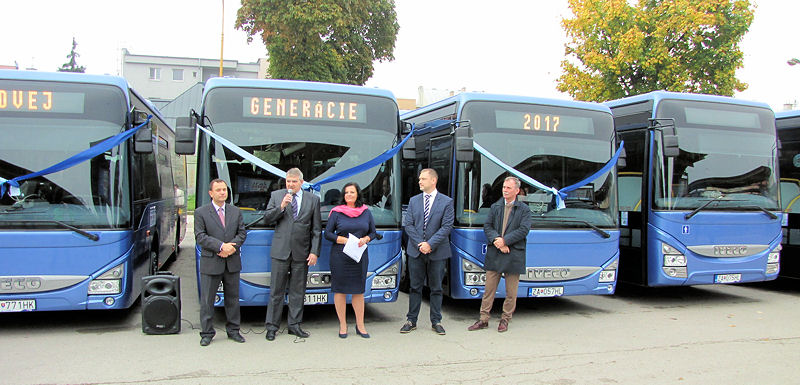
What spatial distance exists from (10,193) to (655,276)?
839 centimetres

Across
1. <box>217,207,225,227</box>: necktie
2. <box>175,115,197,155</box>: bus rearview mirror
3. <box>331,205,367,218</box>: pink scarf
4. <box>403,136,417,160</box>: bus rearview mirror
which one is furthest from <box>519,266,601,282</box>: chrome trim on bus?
<box>175,115,197,155</box>: bus rearview mirror

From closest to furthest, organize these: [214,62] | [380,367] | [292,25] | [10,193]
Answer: [380,367] < [10,193] < [292,25] < [214,62]

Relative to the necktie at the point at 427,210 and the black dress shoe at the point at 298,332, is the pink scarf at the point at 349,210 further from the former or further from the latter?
the black dress shoe at the point at 298,332

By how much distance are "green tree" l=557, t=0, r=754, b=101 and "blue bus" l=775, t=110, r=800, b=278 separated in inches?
331

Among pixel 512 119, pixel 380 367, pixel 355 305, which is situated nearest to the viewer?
pixel 380 367

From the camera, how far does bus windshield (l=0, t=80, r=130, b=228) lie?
6.37 m

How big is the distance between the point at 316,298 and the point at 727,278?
20.7ft

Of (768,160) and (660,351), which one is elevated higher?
(768,160)

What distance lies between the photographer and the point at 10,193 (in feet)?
20.4

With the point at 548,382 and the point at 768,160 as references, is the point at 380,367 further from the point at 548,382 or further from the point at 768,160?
the point at 768,160

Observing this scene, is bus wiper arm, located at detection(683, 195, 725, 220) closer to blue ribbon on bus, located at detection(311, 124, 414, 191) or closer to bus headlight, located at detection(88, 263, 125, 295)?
blue ribbon on bus, located at detection(311, 124, 414, 191)

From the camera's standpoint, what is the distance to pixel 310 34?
2225 centimetres

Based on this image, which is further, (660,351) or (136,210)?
(136,210)

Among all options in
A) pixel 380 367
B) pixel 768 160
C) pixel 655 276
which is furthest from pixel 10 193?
pixel 768 160
